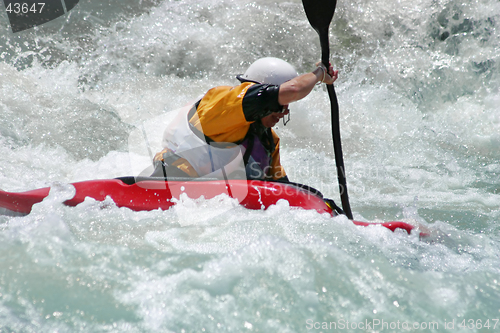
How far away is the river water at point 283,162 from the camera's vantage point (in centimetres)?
189

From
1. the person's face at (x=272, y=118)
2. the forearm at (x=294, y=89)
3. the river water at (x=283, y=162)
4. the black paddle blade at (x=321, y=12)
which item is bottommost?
the river water at (x=283, y=162)

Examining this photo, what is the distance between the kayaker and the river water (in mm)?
277

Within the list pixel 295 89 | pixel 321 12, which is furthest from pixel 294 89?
pixel 321 12

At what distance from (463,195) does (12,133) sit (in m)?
4.20

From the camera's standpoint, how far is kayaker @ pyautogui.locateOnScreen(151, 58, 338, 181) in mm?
2494

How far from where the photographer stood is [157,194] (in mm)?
2514

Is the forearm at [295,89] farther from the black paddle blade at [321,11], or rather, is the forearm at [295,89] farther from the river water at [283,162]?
the river water at [283,162]

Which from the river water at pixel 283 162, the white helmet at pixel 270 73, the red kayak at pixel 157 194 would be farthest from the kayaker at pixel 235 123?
the river water at pixel 283 162

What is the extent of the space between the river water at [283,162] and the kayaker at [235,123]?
10.9 inches

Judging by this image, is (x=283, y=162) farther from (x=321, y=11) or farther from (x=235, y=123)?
Answer: (x=235, y=123)

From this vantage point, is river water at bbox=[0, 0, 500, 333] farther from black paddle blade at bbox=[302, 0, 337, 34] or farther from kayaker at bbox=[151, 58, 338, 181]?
black paddle blade at bbox=[302, 0, 337, 34]

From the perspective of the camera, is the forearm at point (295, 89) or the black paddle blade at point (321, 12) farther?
the black paddle blade at point (321, 12)

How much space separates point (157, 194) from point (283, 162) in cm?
235

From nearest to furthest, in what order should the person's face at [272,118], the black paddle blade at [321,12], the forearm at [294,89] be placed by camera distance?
the forearm at [294,89] → the person's face at [272,118] → the black paddle blade at [321,12]
